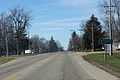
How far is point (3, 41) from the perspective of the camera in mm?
95312

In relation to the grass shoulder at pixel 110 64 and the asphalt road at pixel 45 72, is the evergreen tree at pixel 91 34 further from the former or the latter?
the asphalt road at pixel 45 72

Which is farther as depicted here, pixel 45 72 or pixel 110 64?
pixel 110 64

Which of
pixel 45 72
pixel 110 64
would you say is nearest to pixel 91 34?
pixel 110 64

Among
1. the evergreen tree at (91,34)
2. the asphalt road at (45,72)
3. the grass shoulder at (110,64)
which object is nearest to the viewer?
the asphalt road at (45,72)

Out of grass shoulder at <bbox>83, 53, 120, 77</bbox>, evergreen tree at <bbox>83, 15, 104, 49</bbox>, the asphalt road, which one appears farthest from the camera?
evergreen tree at <bbox>83, 15, 104, 49</bbox>

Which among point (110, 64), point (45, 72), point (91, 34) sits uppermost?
point (91, 34)

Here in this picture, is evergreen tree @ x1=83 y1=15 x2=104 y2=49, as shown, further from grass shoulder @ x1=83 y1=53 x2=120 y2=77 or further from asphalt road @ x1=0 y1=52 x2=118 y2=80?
asphalt road @ x1=0 y1=52 x2=118 y2=80

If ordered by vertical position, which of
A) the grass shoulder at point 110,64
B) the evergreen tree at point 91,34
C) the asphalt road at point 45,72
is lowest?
the asphalt road at point 45,72

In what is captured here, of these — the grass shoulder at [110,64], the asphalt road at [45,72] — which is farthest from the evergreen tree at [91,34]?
the asphalt road at [45,72]

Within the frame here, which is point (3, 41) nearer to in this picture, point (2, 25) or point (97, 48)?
point (2, 25)

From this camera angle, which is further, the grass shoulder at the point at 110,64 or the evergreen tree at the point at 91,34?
the evergreen tree at the point at 91,34

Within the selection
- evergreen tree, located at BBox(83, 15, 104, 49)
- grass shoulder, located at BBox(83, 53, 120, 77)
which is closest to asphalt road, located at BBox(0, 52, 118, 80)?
grass shoulder, located at BBox(83, 53, 120, 77)

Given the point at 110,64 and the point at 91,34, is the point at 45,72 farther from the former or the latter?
the point at 91,34

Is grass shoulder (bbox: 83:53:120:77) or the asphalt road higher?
grass shoulder (bbox: 83:53:120:77)
